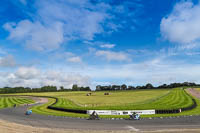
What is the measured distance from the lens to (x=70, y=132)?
1888cm

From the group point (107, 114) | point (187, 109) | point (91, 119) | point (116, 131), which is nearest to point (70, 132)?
point (116, 131)

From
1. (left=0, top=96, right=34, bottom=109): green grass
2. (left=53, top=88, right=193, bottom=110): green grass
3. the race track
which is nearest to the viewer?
the race track

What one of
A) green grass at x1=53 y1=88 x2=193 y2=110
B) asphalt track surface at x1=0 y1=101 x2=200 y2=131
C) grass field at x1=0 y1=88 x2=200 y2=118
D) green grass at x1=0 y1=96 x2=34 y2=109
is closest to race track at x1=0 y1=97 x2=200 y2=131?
asphalt track surface at x1=0 y1=101 x2=200 y2=131

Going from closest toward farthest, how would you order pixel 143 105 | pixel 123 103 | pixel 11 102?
pixel 143 105 < pixel 123 103 < pixel 11 102

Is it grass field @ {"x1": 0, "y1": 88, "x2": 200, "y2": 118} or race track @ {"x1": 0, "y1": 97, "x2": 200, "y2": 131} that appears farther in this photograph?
grass field @ {"x1": 0, "y1": 88, "x2": 200, "y2": 118}

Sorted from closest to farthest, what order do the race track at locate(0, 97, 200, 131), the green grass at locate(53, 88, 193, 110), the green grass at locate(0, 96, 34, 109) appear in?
the race track at locate(0, 97, 200, 131) < the green grass at locate(53, 88, 193, 110) < the green grass at locate(0, 96, 34, 109)

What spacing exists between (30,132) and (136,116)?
15609 mm

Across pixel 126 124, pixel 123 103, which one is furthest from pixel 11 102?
pixel 126 124

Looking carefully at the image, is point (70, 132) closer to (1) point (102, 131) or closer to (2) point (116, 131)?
(1) point (102, 131)

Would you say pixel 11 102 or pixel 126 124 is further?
pixel 11 102

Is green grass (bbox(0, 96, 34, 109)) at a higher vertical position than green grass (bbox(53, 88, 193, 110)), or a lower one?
lower

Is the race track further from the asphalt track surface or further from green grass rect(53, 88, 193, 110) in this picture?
green grass rect(53, 88, 193, 110)

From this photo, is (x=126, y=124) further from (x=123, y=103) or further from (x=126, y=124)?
(x=123, y=103)

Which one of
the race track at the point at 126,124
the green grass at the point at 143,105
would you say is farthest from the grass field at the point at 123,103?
the race track at the point at 126,124
